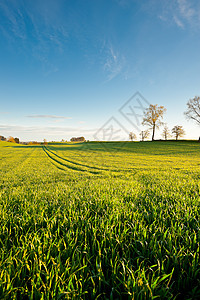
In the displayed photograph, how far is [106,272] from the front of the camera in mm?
1797

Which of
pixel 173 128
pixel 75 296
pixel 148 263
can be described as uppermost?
pixel 173 128

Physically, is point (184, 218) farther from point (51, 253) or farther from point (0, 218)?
point (0, 218)

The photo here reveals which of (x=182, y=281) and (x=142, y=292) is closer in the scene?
(x=142, y=292)

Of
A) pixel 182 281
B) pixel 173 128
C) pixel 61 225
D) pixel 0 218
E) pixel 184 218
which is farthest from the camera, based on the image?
pixel 173 128

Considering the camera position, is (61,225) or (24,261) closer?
(24,261)

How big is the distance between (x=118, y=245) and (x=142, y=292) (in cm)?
87

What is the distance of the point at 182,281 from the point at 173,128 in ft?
299

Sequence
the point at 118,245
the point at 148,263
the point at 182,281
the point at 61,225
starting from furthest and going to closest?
the point at 61,225 < the point at 118,245 < the point at 148,263 < the point at 182,281

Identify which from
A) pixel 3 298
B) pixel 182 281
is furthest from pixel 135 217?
pixel 3 298

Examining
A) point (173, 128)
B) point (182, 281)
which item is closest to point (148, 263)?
point (182, 281)

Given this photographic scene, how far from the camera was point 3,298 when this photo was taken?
1390 mm

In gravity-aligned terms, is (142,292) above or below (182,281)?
above

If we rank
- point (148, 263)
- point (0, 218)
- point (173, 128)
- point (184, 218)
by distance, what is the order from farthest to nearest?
point (173, 128), point (0, 218), point (184, 218), point (148, 263)

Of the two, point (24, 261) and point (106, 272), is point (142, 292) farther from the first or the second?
point (24, 261)
